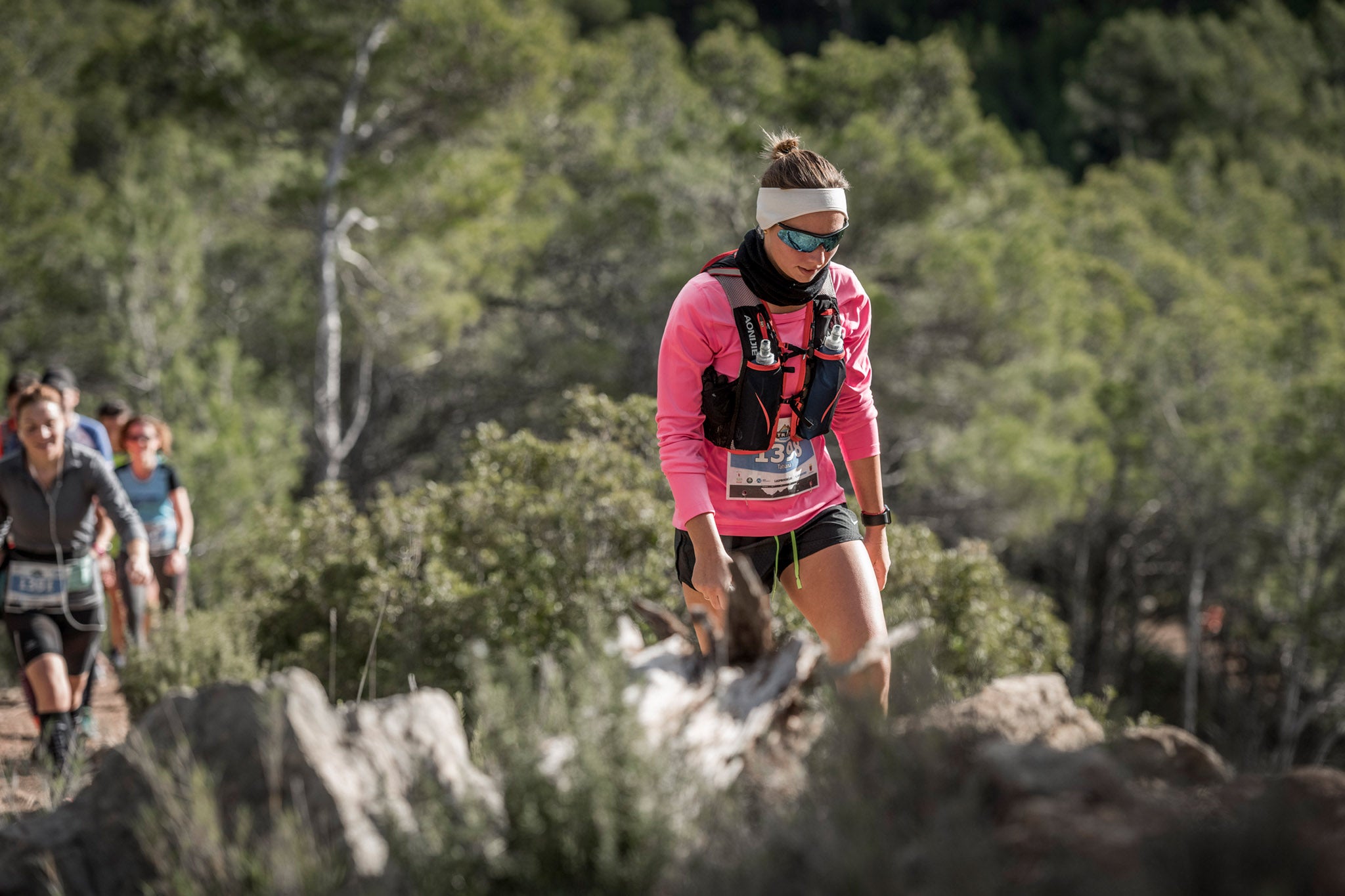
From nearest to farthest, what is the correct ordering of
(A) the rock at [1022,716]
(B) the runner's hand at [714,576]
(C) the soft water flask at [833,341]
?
(A) the rock at [1022,716], (B) the runner's hand at [714,576], (C) the soft water flask at [833,341]

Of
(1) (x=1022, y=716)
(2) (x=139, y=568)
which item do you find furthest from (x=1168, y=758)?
(2) (x=139, y=568)

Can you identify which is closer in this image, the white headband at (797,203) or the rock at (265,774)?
the rock at (265,774)

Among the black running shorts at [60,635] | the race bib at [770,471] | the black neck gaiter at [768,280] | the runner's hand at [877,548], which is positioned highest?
the black neck gaiter at [768,280]

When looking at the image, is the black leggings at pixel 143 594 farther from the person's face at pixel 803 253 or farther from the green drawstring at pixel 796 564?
the person's face at pixel 803 253

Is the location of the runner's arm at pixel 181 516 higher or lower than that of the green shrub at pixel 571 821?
lower

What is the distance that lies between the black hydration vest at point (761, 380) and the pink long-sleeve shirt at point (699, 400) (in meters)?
0.02

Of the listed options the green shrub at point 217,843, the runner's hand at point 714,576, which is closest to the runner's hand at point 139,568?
the green shrub at point 217,843

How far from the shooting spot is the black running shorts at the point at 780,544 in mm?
2994

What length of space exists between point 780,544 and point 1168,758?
3.71 ft

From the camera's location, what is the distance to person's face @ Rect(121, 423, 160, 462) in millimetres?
6047

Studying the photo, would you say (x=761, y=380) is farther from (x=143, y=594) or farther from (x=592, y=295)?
(x=592, y=295)

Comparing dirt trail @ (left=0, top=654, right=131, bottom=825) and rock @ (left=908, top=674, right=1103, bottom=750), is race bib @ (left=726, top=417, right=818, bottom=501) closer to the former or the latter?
rock @ (left=908, top=674, right=1103, bottom=750)

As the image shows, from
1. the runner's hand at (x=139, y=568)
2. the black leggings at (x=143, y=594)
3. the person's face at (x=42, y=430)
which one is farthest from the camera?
the black leggings at (x=143, y=594)

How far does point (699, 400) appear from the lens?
9.52 ft
